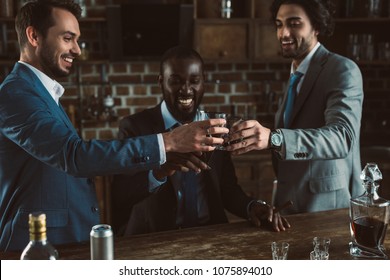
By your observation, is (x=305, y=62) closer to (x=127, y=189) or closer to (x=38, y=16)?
(x=127, y=189)

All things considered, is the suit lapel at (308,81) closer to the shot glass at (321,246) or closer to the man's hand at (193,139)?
the man's hand at (193,139)

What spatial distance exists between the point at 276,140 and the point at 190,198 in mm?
410

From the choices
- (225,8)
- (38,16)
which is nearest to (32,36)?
(38,16)

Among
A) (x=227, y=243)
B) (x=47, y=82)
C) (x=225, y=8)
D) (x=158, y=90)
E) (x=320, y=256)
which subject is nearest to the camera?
(x=320, y=256)

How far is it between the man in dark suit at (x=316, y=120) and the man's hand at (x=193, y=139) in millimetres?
325

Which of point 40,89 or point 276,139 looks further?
point 276,139

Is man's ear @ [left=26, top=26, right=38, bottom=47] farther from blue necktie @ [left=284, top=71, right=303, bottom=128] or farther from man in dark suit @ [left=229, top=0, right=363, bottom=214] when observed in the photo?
blue necktie @ [left=284, top=71, right=303, bottom=128]

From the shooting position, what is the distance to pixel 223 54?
3854 millimetres

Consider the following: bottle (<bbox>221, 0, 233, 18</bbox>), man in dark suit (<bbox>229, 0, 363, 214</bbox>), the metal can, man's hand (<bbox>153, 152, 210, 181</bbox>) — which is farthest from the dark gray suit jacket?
bottle (<bbox>221, 0, 233, 18</bbox>)

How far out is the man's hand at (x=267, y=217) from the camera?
5.53 feet

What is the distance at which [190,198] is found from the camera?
2.01 m

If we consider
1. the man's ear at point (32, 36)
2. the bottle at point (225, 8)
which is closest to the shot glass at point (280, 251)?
the man's ear at point (32, 36)

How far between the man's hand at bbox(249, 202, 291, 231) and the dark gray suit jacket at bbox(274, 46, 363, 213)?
0.37 metres
